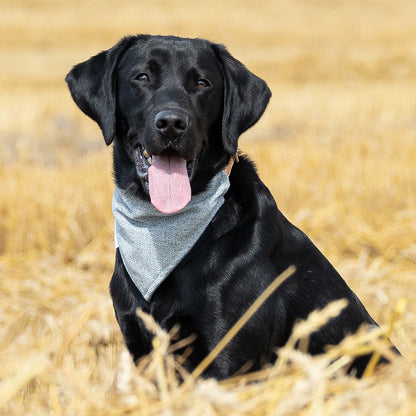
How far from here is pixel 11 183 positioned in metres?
6.30

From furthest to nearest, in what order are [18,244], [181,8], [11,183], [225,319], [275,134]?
[181,8] < [275,134] < [11,183] < [18,244] < [225,319]

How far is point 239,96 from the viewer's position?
3.19 metres

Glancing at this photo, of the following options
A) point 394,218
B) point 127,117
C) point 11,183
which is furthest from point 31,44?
point 127,117

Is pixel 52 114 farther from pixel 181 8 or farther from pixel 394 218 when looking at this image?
pixel 181 8

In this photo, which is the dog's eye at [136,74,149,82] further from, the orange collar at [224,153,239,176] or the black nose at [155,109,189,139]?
the orange collar at [224,153,239,176]

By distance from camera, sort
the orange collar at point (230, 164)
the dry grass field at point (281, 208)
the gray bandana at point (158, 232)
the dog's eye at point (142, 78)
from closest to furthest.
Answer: the dry grass field at point (281, 208)
the gray bandana at point (158, 232)
the orange collar at point (230, 164)
the dog's eye at point (142, 78)

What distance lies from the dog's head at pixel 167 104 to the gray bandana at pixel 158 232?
8 cm

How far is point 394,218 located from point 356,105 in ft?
21.6

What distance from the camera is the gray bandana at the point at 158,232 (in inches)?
114

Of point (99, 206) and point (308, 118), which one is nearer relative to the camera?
point (99, 206)

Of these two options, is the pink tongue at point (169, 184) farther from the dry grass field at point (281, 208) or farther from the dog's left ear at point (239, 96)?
the dry grass field at point (281, 208)

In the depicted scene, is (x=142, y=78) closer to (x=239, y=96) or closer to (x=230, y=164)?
(x=239, y=96)

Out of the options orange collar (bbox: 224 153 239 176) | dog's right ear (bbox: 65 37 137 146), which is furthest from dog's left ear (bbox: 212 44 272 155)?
dog's right ear (bbox: 65 37 137 146)

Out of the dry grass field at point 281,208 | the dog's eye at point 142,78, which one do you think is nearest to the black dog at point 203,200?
the dog's eye at point 142,78
